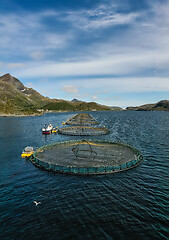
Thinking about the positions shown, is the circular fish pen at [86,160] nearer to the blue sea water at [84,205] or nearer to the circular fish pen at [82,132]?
the blue sea water at [84,205]

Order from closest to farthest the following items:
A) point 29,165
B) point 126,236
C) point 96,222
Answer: point 126,236, point 96,222, point 29,165

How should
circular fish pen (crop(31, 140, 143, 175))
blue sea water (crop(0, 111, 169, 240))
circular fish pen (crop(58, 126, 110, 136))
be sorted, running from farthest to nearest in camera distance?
circular fish pen (crop(58, 126, 110, 136))
circular fish pen (crop(31, 140, 143, 175))
blue sea water (crop(0, 111, 169, 240))

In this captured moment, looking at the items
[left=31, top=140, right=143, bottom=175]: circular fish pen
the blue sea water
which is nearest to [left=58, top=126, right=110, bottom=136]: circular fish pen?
[left=31, top=140, right=143, bottom=175]: circular fish pen

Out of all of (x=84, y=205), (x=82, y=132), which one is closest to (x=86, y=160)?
(x=84, y=205)

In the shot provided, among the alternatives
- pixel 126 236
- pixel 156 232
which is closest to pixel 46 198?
pixel 126 236

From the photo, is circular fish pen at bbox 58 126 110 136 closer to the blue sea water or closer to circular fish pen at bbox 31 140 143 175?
circular fish pen at bbox 31 140 143 175

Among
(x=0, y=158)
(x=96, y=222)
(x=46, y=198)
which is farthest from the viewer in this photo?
(x=0, y=158)

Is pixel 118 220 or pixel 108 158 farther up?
pixel 108 158

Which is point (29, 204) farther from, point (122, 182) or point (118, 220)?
point (122, 182)

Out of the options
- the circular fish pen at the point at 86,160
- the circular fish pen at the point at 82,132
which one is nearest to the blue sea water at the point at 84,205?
the circular fish pen at the point at 86,160
